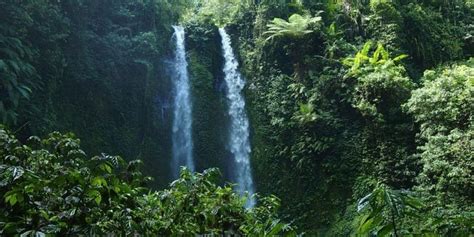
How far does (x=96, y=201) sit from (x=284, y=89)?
11.5 metres

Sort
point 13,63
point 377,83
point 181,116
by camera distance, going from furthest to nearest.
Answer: point 181,116
point 377,83
point 13,63

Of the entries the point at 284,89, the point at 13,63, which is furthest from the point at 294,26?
the point at 13,63

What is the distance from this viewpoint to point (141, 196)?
115 inches

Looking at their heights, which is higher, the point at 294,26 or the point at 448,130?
the point at 294,26

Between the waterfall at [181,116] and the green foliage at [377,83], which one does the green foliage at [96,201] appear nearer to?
the green foliage at [377,83]

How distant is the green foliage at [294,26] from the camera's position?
12.4 metres

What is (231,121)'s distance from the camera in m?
13.4

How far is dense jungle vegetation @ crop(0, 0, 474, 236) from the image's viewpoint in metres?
8.76

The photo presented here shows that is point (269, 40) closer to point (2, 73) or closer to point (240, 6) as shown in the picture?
point (240, 6)

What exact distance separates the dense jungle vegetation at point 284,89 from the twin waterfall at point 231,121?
8.7 inches

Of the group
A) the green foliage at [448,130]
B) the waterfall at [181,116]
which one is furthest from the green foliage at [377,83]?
the waterfall at [181,116]

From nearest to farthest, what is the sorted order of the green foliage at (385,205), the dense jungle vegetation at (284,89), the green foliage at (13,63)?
the green foliage at (385,205) → the green foliage at (13,63) → the dense jungle vegetation at (284,89)

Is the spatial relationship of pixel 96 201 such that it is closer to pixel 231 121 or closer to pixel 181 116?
pixel 181 116

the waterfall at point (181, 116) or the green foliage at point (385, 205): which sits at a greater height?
the green foliage at point (385, 205)
